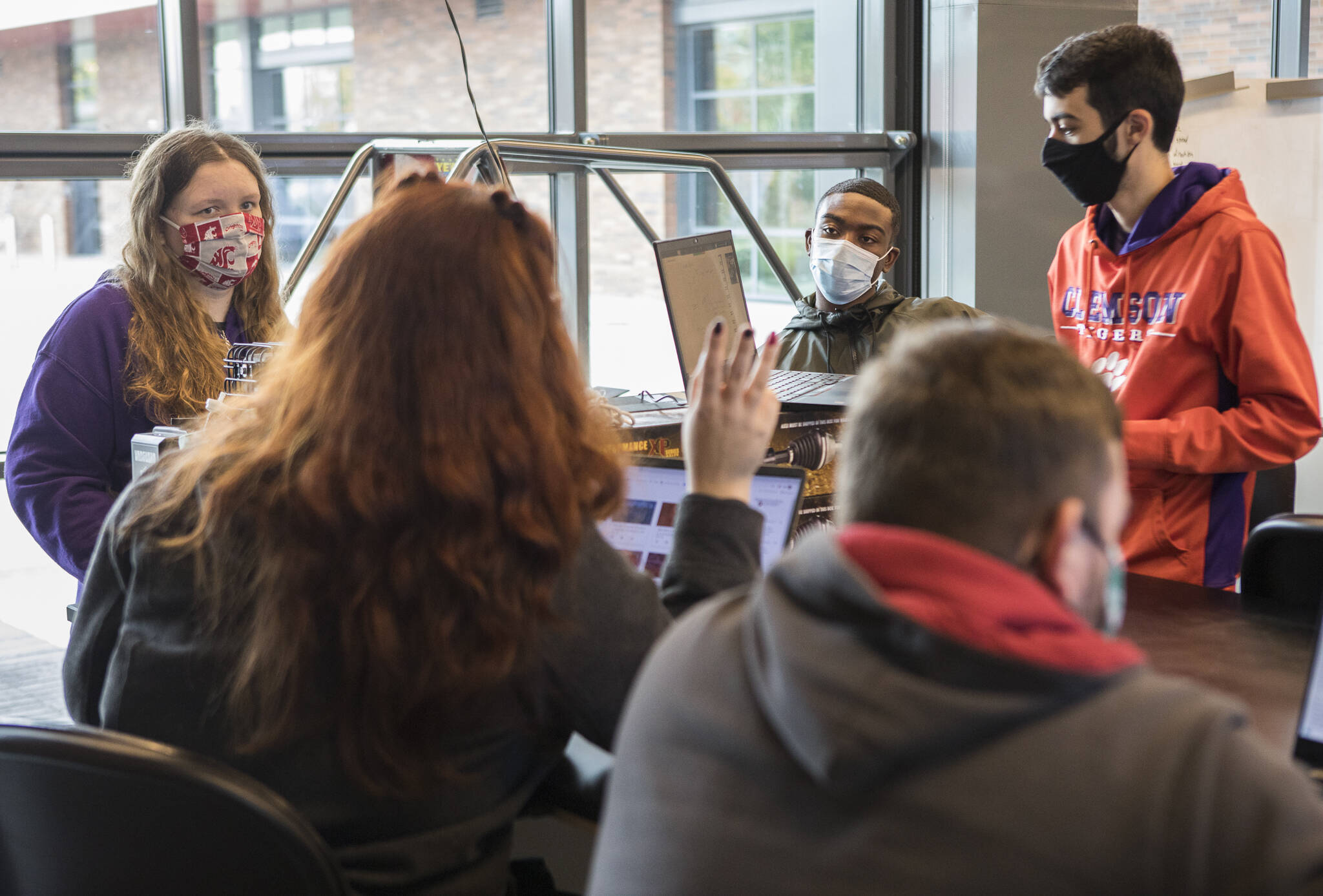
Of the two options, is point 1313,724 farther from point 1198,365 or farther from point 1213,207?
point 1213,207

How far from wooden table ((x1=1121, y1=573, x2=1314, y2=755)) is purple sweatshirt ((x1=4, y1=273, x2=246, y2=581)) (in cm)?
157

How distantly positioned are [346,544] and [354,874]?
30 cm

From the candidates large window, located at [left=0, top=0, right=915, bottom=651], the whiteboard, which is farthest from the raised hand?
the whiteboard

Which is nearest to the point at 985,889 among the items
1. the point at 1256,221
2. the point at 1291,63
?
the point at 1256,221

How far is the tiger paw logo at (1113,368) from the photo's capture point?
219 centimetres

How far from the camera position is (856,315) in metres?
2.97

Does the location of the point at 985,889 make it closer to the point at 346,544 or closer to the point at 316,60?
the point at 346,544

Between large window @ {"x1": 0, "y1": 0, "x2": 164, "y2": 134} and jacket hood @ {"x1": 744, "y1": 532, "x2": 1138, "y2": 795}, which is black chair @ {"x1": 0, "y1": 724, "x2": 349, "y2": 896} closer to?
jacket hood @ {"x1": 744, "y1": 532, "x2": 1138, "y2": 795}

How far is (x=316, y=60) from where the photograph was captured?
391 cm

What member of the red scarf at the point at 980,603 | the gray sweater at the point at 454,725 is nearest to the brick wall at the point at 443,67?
the gray sweater at the point at 454,725

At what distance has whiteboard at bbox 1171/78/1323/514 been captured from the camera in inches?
158

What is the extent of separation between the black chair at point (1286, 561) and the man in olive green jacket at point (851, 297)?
116cm

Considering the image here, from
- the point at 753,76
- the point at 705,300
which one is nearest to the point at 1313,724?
the point at 705,300

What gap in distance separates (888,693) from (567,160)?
239cm
